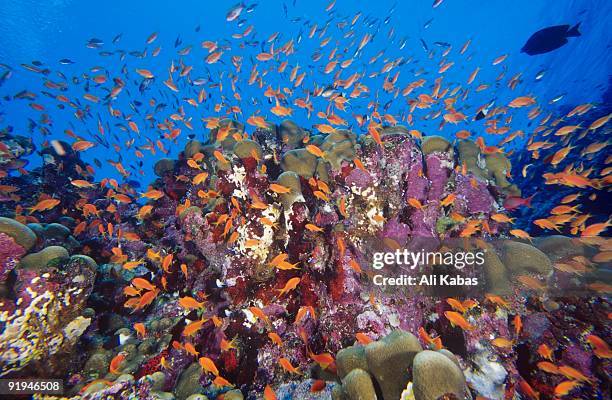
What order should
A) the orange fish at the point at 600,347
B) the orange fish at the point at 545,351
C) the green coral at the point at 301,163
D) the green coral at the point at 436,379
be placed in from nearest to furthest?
the green coral at the point at 436,379
the orange fish at the point at 600,347
the orange fish at the point at 545,351
the green coral at the point at 301,163

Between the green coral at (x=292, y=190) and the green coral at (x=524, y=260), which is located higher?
the green coral at (x=292, y=190)

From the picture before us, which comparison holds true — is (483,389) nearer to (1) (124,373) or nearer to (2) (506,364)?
(2) (506,364)

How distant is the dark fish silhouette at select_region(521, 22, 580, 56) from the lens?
1092 cm

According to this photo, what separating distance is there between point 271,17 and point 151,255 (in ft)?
260

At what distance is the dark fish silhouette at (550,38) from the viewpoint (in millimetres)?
10923

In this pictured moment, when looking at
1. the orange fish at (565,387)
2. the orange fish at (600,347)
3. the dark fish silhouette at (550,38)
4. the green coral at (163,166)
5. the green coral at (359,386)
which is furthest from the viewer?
the dark fish silhouette at (550,38)

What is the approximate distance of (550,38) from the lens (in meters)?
11.2

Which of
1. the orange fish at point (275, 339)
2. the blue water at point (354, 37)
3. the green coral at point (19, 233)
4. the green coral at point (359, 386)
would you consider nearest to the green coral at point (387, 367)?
the green coral at point (359, 386)

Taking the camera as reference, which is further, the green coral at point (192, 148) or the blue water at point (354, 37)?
the blue water at point (354, 37)

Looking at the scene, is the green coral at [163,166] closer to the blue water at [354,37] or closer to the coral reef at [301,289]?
the coral reef at [301,289]

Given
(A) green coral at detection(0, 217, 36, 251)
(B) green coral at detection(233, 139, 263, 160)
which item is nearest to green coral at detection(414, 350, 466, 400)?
(B) green coral at detection(233, 139, 263, 160)

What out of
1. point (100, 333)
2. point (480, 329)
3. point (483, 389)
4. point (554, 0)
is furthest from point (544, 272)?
point (554, 0)

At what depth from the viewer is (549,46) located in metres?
11.6

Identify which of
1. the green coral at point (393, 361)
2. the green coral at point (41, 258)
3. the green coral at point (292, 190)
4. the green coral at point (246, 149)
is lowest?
the green coral at point (393, 361)
